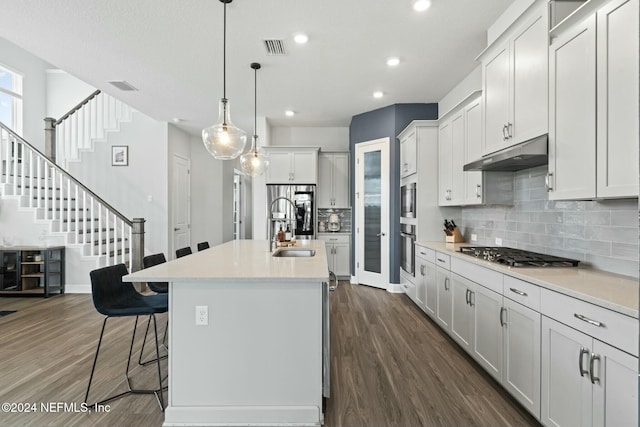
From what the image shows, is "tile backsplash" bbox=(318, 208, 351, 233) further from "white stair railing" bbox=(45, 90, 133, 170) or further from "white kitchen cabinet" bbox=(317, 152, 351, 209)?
"white stair railing" bbox=(45, 90, 133, 170)

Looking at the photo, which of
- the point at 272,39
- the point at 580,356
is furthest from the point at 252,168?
the point at 580,356

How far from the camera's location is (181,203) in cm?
684

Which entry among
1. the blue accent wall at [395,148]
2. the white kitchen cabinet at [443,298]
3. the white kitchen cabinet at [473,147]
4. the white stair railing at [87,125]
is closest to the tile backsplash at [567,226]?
the white kitchen cabinet at [473,147]

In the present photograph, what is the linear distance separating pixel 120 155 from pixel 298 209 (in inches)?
144

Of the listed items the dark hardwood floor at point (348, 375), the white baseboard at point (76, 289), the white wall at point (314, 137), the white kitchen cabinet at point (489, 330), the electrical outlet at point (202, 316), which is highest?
the white wall at point (314, 137)

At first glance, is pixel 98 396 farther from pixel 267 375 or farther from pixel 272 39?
pixel 272 39

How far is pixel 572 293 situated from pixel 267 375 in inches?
65.7

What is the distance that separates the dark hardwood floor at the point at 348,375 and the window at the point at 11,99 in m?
4.53

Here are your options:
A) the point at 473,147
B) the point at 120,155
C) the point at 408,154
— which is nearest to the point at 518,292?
the point at 473,147

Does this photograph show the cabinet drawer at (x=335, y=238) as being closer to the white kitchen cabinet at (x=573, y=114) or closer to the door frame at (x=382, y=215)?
the door frame at (x=382, y=215)

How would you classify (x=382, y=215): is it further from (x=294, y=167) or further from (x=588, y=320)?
(x=588, y=320)

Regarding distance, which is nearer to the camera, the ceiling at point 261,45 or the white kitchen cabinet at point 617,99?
the white kitchen cabinet at point 617,99

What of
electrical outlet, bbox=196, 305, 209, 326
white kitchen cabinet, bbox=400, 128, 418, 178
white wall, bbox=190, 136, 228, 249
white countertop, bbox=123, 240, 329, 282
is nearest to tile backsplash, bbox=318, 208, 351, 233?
white kitchen cabinet, bbox=400, 128, 418, 178

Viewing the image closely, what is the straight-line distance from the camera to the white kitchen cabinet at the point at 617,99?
1510mm
